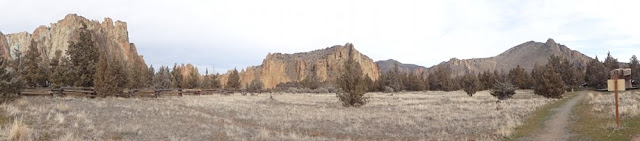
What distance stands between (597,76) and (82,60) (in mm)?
85410

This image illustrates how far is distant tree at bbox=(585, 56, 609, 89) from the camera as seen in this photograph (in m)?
77.6

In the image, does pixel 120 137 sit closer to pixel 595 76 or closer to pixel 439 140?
pixel 439 140

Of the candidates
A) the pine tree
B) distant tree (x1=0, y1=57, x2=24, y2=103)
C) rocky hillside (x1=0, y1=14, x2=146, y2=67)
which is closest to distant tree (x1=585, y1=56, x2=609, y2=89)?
distant tree (x1=0, y1=57, x2=24, y2=103)

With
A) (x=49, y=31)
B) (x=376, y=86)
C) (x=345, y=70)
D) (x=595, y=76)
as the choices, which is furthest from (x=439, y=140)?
(x=49, y=31)

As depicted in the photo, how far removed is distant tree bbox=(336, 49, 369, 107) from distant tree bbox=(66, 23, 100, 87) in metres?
25.7

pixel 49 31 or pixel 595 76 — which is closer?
pixel 595 76

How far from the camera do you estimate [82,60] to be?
4284cm

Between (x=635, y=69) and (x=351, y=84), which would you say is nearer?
(x=351, y=84)

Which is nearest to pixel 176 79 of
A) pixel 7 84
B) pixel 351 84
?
pixel 351 84

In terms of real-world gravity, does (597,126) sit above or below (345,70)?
below

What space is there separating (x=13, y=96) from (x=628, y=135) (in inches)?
1081

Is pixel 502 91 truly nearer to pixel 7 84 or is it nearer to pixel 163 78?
pixel 7 84

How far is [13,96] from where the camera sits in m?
22.0

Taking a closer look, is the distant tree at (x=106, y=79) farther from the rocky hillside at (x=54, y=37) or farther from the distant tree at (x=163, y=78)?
the rocky hillside at (x=54, y=37)
